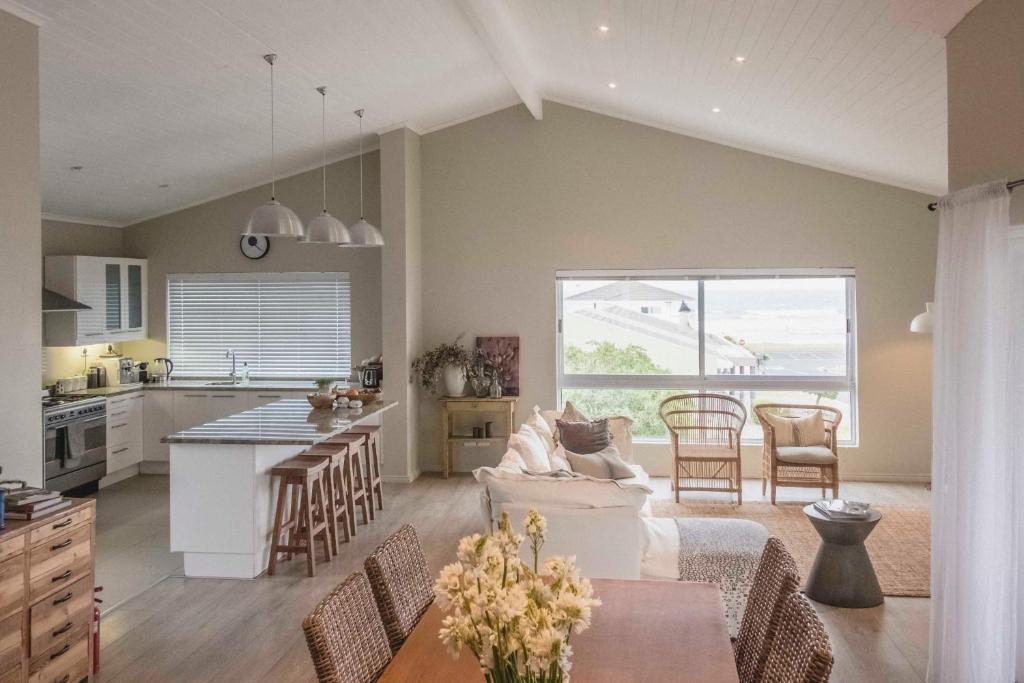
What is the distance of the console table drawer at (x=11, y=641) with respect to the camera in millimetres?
3441

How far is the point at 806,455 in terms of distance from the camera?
7.42 metres

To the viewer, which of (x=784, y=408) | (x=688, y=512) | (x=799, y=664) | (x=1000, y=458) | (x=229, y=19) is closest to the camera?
(x=799, y=664)

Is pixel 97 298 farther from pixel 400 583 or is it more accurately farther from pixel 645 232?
pixel 400 583

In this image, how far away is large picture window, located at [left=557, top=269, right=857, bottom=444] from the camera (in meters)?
8.45

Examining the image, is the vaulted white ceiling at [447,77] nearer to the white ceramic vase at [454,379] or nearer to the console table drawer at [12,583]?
the white ceramic vase at [454,379]

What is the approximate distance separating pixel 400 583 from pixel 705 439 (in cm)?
580

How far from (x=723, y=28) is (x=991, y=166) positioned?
191 cm

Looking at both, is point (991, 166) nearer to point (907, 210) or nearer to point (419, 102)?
point (907, 210)

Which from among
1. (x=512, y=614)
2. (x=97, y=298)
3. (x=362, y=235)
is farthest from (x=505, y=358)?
(x=512, y=614)

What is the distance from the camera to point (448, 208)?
→ 28.9 feet

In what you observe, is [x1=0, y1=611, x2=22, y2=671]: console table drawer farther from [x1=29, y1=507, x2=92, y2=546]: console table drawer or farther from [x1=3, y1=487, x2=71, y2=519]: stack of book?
[x1=3, y1=487, x2=71, y2=519]: stack of book

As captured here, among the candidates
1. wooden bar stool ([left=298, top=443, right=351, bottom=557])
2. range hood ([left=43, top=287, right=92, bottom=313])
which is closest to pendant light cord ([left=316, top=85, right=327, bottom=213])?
wooden bar stool ([left=298, top=443, right=351, bottom=557])

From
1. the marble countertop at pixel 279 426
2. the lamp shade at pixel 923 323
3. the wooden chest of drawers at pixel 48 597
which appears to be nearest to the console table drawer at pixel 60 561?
the wooden chest of drawers at pixel 48 597

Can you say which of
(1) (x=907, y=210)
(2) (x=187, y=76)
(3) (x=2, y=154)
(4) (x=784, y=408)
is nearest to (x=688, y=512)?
(4) (x=784, y=408)
